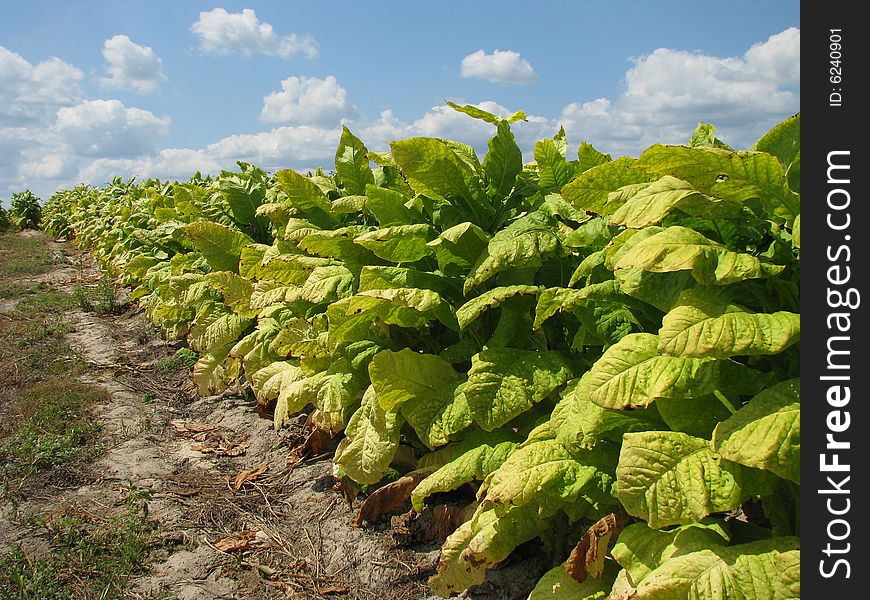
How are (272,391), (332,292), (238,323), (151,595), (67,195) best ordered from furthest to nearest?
(67,195)
(238,323)
(272,391)
(332,292)
(151,595)

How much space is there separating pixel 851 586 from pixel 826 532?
5.4 inches

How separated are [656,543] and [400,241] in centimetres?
165

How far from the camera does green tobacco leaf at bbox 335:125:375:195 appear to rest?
410 cm

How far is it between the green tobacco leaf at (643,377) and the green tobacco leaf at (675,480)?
124 millimetres

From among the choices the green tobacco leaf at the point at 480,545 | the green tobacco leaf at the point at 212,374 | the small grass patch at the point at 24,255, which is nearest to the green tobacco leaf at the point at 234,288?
the green tobacco leaf at the point at 212,374

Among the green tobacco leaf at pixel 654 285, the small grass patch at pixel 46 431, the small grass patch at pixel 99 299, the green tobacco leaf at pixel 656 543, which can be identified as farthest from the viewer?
the small grass patch at pixel 99 299

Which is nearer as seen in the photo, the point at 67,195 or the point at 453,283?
the point at 453,283

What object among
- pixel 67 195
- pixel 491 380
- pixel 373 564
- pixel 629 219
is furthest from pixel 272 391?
pixel 67 195

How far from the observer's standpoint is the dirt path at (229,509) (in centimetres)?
320

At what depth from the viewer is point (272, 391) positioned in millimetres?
4379

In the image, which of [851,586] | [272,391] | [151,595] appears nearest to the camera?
[851,586]

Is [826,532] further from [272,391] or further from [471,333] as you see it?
[272,391]

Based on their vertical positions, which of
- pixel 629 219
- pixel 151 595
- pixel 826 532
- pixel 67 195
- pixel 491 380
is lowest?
pixel 151 595

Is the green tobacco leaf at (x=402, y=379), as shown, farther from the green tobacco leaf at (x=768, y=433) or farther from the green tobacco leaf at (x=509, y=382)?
the green tobacco leaf at (x=768, y=433)
